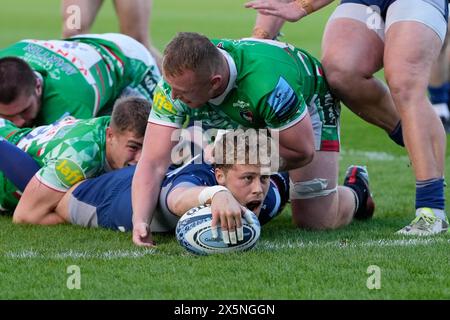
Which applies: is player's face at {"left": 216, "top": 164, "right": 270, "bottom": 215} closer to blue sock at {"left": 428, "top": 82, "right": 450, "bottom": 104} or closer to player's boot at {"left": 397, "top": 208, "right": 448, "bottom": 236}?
player's boot at {"left": 397, "top": 208, "right": 448, "bottom": 236}

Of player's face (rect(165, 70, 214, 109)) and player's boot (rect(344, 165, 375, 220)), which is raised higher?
player's face (rect(165, 70, 214, 109))

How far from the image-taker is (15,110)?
7.13 m

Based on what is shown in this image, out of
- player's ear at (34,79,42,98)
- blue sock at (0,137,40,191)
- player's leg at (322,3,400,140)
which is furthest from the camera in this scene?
player's ear at (34,79,42,98)

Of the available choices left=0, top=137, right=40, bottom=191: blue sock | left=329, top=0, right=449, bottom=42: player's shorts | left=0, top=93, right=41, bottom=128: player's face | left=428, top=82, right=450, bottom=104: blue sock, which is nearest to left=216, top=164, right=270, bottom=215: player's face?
left=329, top=0, right=449, bottom=42: player's shorts

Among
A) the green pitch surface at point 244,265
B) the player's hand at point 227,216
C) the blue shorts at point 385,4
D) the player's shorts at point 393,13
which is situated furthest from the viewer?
the blue shorts at point 385,4

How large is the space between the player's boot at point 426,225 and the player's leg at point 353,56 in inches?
36.4

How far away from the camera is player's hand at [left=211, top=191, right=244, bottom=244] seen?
16.5ft

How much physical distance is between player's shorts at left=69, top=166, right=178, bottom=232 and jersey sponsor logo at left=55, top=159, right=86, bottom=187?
7 centimetres

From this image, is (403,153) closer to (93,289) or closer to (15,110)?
(15,110)

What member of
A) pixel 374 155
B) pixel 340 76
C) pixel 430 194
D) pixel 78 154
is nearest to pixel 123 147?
pixel 78 154

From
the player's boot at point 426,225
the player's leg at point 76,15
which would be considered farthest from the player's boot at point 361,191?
the player's leg at point 76,15

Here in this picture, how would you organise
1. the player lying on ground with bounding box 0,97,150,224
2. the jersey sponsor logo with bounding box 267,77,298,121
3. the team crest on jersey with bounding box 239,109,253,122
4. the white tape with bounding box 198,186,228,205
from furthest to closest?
the player lying on ground with bounding box 0,97,150,224 < the team crest on jersey with bounding box 239,109,253,122 < the jersey sponsor logo with bounding box 267,77,298,121 < the white tape with bounding box 198,186,228,205

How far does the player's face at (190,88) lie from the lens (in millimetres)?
5203

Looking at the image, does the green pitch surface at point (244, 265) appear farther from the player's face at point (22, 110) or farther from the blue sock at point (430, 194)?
the player's face at point (22, 110)
